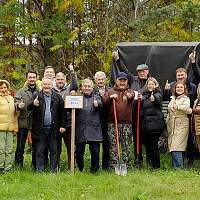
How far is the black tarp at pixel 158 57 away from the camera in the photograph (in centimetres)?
1098

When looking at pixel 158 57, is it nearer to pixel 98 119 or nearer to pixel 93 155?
pixel 98 119

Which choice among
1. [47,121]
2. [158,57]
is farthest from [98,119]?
[158,57]

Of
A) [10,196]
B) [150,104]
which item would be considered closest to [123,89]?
[150,104]

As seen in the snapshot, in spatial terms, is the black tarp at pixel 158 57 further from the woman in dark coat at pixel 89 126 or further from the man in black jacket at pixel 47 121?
the man in black jacket at pixel 47 121

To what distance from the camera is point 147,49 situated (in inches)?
446

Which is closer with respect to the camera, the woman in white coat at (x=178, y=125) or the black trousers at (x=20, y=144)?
the woman in white coat at (x=178, y=125)

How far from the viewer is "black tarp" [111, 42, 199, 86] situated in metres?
11.0

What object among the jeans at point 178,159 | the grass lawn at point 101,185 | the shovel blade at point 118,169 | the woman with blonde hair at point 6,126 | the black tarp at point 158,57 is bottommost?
the grass lawn at point 101,185

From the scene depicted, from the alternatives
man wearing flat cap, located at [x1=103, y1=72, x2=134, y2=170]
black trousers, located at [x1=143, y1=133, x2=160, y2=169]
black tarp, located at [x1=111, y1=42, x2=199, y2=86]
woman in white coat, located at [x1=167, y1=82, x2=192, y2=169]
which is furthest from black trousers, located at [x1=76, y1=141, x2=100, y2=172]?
black tarp, located at [x1=111, y1=42, x2=199, y2=86]

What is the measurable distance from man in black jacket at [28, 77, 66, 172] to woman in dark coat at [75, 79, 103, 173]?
1.11ft

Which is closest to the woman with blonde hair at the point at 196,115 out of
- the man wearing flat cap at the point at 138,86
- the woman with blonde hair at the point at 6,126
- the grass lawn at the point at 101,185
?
the grass lawn at the point at 101,185

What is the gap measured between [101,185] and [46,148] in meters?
1.65

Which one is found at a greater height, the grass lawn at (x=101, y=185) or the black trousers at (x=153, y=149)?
the black trousers at (x=153, y=149)

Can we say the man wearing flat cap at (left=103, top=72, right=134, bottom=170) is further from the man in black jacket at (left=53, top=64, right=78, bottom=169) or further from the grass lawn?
the man in black jacket at (left=53, top=64, right=78, bottom=169)
